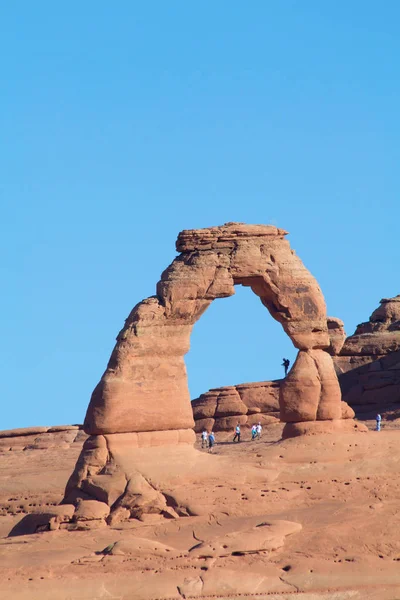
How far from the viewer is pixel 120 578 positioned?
33688 mm

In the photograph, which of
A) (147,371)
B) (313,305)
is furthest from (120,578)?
(313,305)

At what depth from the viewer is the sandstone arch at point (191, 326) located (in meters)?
38.5

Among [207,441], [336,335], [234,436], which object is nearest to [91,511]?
[207,441]

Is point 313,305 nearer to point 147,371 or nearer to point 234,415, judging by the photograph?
point 147,371

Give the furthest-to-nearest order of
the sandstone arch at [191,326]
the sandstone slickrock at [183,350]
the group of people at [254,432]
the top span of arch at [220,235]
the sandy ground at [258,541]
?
the group of people at [254,432]
the top span of arch at [220,235]
the sandstone arch at [191,326]
the sandstone slickrock at [183,350]
the sandy ground at [258,541]

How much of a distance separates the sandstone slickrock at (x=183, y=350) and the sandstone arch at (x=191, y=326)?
0.08 feet

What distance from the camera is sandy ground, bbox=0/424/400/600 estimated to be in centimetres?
3291

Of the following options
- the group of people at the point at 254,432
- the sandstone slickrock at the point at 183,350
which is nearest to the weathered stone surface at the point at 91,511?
the sandstone slickrock at the point at 183,350

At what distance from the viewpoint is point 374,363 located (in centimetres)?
6003

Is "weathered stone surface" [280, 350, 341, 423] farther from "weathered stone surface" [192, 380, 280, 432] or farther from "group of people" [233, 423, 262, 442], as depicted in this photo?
"weathered stone surface" [192, 380, 280, 432]

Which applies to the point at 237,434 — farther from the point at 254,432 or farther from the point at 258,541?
the point at 258,541

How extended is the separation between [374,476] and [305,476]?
1.67m

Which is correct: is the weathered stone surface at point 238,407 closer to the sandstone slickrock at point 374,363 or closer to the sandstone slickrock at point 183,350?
the sandstone slickrock at point 374,363

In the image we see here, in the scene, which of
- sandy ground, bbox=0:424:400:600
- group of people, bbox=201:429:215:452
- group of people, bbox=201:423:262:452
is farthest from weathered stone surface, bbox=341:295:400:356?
sandy ground, bbox=0:424:400:600
